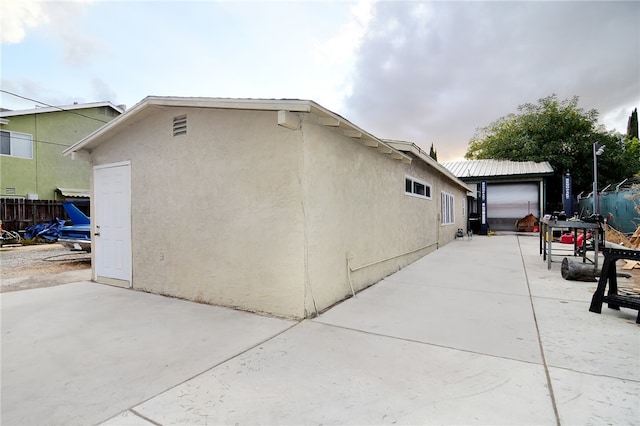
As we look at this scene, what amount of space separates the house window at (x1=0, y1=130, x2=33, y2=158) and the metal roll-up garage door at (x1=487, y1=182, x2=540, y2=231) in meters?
25.9

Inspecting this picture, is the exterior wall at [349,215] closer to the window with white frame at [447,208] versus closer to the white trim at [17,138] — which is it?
the window with white frame at [447,208]

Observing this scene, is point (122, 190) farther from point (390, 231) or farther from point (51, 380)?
point (390, 231)

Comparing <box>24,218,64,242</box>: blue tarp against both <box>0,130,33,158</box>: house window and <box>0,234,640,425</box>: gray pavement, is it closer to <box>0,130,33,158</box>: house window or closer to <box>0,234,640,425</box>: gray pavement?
<box>0,130,33,158</box>: house window

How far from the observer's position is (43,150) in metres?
15.8

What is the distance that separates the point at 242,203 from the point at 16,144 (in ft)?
56.6

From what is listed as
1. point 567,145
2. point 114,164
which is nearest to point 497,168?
point 567,145

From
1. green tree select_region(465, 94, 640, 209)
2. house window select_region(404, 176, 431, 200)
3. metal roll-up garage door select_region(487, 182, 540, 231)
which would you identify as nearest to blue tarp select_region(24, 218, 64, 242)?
house window select_region(404, 176, 431, 200)

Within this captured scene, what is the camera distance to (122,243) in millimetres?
6242

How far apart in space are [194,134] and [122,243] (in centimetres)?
289

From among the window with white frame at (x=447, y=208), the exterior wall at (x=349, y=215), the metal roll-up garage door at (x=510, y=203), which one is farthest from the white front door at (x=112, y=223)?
the metal roll-up garage door at (x=510, y=203)

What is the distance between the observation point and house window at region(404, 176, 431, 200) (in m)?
8.49

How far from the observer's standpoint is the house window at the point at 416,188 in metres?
8.49

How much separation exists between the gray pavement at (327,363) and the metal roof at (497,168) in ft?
53.5

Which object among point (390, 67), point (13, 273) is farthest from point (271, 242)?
point (390, 67)
